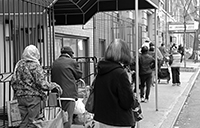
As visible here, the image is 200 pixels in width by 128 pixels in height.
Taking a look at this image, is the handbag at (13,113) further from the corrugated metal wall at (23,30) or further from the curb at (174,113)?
the curb at (174,113)

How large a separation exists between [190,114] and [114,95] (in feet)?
19.1

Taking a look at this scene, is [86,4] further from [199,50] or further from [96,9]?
[199,50]

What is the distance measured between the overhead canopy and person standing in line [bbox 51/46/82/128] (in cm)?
242

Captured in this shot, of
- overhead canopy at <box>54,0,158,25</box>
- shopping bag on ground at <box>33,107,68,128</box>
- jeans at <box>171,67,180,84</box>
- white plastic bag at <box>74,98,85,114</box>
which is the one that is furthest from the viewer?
jeans at <box>171,67,180,84</box>

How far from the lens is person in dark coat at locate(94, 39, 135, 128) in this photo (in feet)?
12.2

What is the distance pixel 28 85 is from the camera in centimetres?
450

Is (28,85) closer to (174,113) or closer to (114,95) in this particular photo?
(114,95)

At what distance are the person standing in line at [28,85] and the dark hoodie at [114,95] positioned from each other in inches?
39.1

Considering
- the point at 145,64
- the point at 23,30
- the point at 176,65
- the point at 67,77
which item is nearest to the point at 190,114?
the point at 145,64

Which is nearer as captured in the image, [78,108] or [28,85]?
[28,85]

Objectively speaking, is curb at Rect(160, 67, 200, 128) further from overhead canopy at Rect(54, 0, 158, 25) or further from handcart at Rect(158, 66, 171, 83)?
overhead canopy at Rect(54, 0, 158, 25)

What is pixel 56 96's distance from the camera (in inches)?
206

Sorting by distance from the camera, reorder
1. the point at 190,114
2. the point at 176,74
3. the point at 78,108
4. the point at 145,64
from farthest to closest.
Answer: the point at 176,74 → the point at 145,64 → the point at 190,114 → the point at 78,108

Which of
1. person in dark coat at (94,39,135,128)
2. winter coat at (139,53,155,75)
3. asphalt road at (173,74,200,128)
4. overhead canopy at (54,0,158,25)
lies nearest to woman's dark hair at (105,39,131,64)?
person in dark coat at (94,39,135,128)
